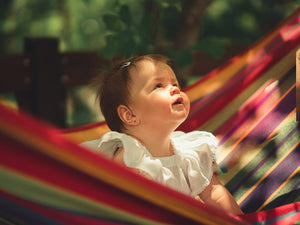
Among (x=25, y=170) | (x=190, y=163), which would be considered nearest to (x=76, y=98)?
(x=190, y=163)

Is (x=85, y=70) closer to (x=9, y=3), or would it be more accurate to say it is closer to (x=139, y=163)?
(x=139, y=163)

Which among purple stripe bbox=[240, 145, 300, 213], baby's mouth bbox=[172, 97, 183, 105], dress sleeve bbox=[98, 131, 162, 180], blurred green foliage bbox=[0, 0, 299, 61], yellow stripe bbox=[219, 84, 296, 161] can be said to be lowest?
blurred green foliage bbox=[0, 0, 299, 61]

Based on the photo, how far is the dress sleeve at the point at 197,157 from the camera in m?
1.49

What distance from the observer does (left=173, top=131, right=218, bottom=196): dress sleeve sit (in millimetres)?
1489

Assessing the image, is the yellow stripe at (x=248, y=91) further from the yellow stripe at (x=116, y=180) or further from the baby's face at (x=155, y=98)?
the yellow stripe at (x=116, y=180)

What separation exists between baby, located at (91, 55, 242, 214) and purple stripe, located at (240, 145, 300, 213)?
119mm

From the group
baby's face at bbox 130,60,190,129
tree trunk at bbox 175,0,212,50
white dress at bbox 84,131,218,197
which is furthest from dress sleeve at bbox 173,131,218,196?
tree trunk at bbox 175,0,212,50

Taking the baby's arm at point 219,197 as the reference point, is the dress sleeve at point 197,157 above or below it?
above

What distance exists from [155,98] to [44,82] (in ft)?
5.60

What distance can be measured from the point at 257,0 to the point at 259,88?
4.87m

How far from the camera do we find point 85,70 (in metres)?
3.24

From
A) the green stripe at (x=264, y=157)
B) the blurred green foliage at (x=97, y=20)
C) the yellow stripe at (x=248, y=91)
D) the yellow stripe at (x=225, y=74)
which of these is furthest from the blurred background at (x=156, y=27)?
the green stripe at (x=264, y=157)

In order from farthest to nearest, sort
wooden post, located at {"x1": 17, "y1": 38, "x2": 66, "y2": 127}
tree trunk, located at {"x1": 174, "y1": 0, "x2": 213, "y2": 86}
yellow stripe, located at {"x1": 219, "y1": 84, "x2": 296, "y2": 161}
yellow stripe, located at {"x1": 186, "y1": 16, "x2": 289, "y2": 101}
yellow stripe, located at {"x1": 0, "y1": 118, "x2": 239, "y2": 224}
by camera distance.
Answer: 1. wooden post, located at {"x1": 17, "y1": 38, "x2": 66, "y2": 127}
2. tree trunk, located at {"x1": 174, "y1": 0, "x2": 213, "y2": 86}
3. yellow stripe, located at {"x1": 186, "y1": 16, "x2": 289, "y2": 101}
4. yellow stripe, located at {"x1": 219, "y1": 84, "x2": 296, "y2": 161}
5. yellow stripe, located at {"x1": 0, "y1": 118, "x2": 239, "y2": 224}

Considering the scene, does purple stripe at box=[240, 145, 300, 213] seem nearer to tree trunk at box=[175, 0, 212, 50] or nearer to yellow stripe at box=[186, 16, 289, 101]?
yellow stripe at box=[186, 16, 289, 101]
